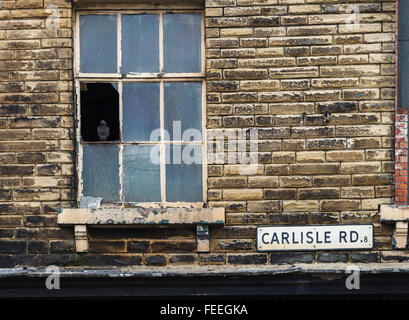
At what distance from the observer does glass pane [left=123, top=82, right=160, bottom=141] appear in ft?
16.4

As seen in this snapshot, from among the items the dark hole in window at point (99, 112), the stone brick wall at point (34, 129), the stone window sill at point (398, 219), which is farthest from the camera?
the dark hole in window at point (99, 112)

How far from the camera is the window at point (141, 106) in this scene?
4.95 metres

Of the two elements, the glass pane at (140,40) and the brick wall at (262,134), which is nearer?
the brick wall at (262,134)

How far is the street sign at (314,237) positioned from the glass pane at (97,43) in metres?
2.28

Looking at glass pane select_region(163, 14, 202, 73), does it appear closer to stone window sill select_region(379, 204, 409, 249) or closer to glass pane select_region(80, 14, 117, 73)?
glass pane select_region(80, 14, 117, 73)

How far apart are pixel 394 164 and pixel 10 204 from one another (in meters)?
3.76

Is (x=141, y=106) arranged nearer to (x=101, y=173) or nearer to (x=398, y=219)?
(x=101, y=173)

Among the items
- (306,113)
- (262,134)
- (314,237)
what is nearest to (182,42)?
(262,134)

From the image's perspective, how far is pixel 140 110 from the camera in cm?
500

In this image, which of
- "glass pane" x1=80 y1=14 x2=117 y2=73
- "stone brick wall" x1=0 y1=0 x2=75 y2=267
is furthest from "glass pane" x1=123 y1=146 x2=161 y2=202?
"glass pane" x1=80 y1=14 x2=117 y2=73

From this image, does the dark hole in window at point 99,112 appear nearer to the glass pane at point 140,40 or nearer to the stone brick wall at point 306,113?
the glass pane at point 140,40

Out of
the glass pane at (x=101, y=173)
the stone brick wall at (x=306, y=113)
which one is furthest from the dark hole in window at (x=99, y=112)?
the stone brick wall at (x=306, y=113)

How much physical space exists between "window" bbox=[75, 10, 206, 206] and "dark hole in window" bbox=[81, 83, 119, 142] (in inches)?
0.4
